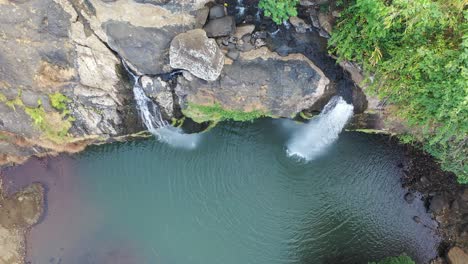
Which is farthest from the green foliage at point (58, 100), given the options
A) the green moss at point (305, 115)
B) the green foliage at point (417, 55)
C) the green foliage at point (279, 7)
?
the green foliage at point (417, 55)

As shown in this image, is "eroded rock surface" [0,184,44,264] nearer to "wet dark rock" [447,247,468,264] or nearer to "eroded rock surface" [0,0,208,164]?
"eroded rock surface" [0,0,208,164]

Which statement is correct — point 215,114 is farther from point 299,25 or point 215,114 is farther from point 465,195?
point 465,195

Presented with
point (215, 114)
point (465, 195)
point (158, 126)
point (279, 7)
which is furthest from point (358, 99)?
point (158, 126)

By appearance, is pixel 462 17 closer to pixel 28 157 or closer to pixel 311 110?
pixel 311 110

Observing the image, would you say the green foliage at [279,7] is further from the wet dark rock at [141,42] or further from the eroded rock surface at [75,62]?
the wet dark rock at [141,42]

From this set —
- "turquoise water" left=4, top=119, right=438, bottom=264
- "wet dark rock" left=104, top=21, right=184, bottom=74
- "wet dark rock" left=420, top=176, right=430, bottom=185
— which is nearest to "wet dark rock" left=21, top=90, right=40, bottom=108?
"turquoise water" left=4, top=119, right=438, bottom=264

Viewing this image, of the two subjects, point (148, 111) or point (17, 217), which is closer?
point (148, 111)
